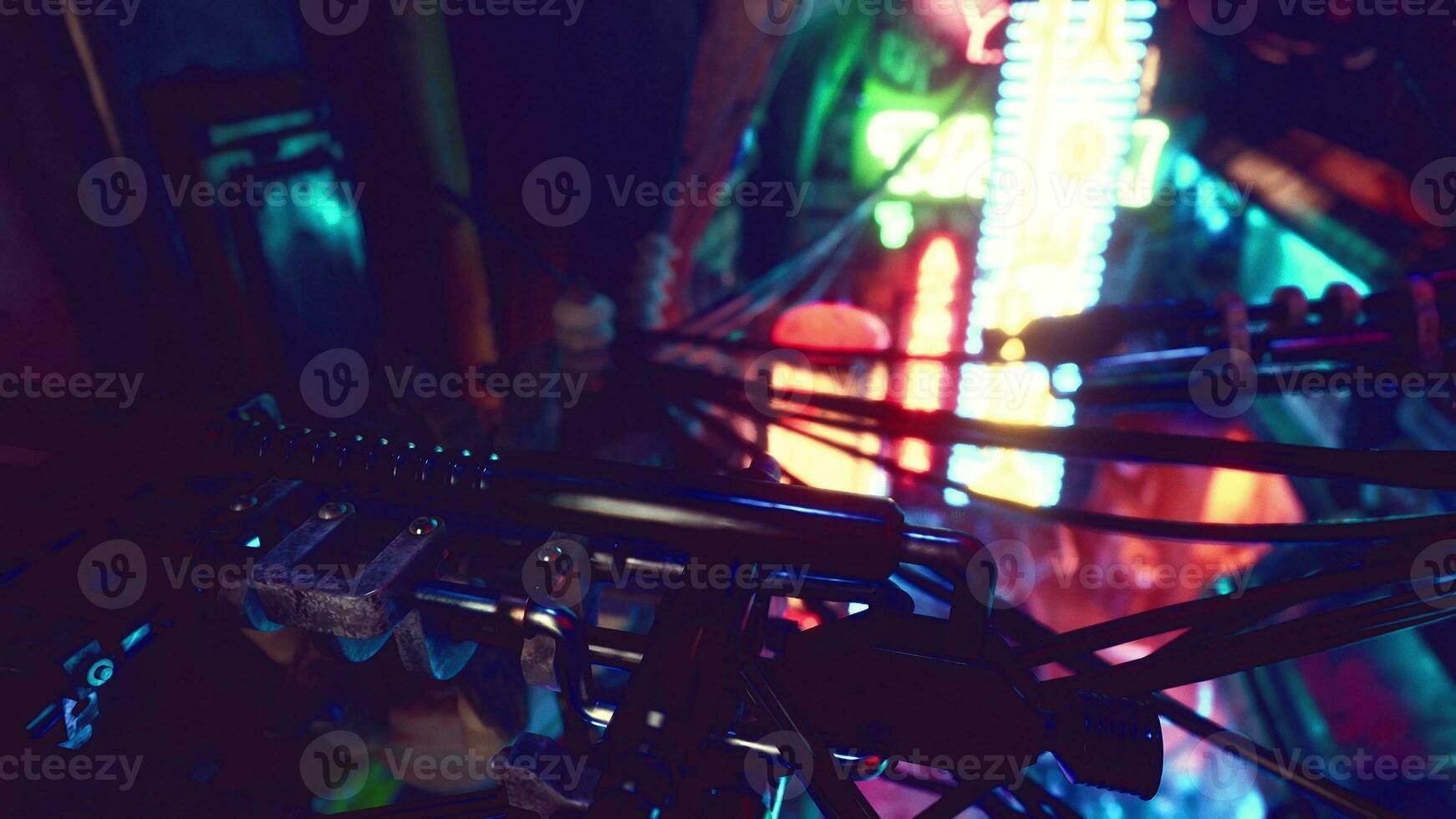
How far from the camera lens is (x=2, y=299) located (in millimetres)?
2838

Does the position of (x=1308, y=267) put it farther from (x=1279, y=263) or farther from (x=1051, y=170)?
(x=1051, y=170)

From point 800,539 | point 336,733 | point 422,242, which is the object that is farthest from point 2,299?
point 800,539

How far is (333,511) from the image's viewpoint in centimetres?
156

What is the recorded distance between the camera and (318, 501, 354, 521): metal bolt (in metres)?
1.54

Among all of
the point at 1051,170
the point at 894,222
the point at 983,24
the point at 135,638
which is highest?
the point at 983,24

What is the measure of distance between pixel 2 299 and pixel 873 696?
3.60 meters

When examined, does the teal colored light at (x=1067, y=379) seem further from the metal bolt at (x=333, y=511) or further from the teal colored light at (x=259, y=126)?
the teal colored light at (x=259, y=126)

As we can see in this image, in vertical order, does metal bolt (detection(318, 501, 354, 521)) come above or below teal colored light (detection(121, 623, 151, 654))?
above

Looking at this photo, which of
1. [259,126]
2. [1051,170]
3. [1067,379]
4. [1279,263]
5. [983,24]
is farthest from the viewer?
[983,24]

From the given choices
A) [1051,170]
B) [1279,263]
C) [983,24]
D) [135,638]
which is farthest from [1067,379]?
[983,24]

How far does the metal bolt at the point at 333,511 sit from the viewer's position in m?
1.54

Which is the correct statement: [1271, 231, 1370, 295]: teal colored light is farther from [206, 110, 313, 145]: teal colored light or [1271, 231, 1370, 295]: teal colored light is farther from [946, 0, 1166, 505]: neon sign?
[206, 110, 313, 145]: teal colored light

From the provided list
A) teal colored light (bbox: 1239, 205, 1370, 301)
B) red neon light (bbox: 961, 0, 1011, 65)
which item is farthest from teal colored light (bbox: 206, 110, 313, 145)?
red neon light (bbox: 961, 0, 1011, 65)

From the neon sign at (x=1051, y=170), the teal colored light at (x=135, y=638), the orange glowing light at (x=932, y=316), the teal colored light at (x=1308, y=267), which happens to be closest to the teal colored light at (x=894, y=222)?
the orange glowing light at (x=932, y=316)
